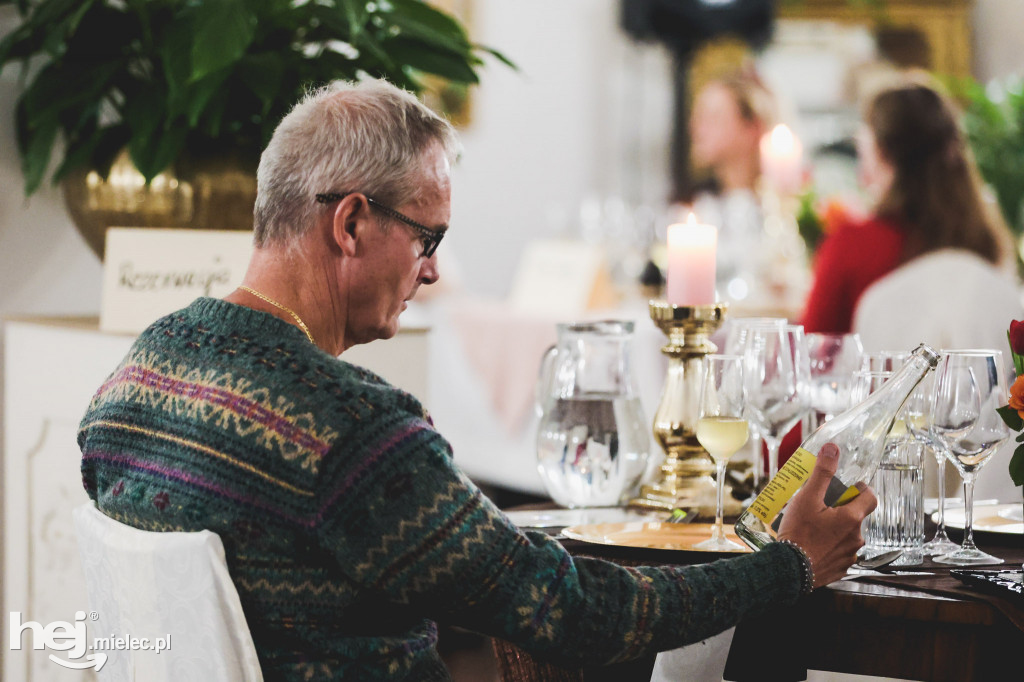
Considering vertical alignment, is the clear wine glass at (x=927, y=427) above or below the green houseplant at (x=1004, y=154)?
below

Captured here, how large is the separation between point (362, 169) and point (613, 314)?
2305 millimetres

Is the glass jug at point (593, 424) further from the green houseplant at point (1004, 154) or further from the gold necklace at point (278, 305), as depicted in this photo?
the green houseplant at point (1004, 154)

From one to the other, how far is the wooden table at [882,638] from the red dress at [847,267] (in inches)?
77.7

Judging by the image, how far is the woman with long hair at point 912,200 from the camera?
2889 mm

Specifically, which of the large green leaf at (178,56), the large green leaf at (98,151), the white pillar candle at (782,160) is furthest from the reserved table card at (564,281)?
the large green leaf at (178,56)

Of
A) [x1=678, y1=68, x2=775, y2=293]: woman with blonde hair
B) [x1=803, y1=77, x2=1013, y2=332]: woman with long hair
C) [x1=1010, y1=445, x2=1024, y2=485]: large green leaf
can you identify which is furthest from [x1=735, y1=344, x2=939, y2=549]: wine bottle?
[x1=678, y1=68, x2=775, y2=293]: woman with blonde hair

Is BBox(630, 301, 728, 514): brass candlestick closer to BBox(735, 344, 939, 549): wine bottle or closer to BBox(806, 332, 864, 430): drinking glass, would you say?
BBox(806, 332, 864, 430): drinking glass

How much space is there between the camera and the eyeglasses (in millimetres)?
1098

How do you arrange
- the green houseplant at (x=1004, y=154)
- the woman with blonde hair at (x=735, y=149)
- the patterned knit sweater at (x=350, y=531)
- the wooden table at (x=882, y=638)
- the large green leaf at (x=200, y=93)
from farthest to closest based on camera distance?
the green houseplant at (x=1004, y=154) < the woman with blonde hair at (x=735, y=149) < the large green leaf at (x=200, y=93) < the wooden table at (x=882, y=638) < the patterned knit sweater at (x=350, y=531)

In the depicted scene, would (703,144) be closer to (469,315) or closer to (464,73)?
(469,315)

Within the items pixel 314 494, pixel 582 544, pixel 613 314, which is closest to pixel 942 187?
pixel 613 314

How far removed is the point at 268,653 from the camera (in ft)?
3.24

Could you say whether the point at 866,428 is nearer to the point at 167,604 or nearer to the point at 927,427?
the point at 927,427

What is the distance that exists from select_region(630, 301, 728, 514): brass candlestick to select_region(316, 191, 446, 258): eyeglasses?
1.33 feet
